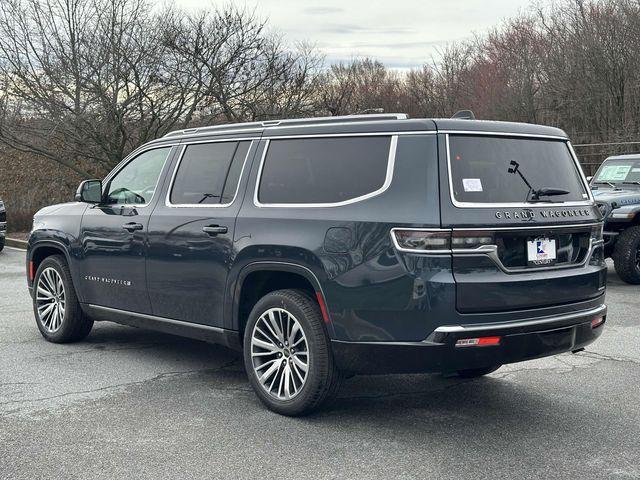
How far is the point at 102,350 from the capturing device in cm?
701

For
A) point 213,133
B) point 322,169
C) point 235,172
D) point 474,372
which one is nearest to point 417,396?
point 474,372

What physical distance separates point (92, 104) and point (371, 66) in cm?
2805

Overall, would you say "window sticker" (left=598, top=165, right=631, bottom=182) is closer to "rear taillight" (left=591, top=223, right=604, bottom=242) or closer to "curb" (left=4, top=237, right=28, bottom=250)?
"rear taillight" (left=591, top=223, right=604, bottom=242)

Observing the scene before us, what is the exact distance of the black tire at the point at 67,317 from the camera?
278 inches

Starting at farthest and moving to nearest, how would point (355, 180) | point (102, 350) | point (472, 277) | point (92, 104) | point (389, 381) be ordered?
1. point (92, 104)
2. point (102, 350)
3. point (389, 381)
4. point (355, 180)
5. point (472, 277)

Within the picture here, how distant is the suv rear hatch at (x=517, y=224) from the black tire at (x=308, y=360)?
92cm

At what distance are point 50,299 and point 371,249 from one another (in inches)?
155

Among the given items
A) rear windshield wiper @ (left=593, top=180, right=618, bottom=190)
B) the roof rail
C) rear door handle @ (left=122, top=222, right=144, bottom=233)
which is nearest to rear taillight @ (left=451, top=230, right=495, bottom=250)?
the roof rail

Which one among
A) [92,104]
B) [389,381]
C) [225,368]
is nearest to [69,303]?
[225,368]

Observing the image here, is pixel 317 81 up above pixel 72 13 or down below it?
below

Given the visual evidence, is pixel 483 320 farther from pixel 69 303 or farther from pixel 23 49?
pixel 23 49

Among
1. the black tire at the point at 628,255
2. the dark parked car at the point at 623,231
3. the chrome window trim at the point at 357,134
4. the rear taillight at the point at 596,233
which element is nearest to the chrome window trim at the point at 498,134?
the chrome window trim at the point at 357,134

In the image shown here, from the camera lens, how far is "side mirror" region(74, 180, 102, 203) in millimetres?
6754

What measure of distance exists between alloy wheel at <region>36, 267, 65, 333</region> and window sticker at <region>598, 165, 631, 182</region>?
26.5ft
